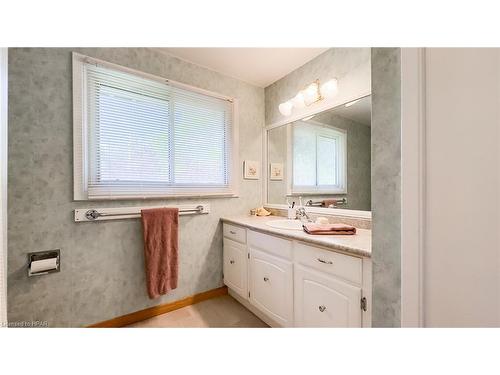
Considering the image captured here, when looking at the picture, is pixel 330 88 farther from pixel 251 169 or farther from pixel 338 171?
pixel 251 169

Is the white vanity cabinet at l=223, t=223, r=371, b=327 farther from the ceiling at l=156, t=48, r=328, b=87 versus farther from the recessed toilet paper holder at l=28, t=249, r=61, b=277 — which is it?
the ceiling at l=156, t=48, r=328, b=87

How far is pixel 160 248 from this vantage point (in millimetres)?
1675

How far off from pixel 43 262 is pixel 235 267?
1.37m

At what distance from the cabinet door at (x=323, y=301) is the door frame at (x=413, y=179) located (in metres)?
0.56

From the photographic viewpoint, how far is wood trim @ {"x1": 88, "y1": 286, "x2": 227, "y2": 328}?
157 cm

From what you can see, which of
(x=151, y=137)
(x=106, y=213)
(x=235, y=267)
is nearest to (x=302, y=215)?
(x=235, y=267)

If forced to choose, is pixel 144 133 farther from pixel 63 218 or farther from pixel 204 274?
pixel 204 274

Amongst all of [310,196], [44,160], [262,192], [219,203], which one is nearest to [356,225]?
[310,196]

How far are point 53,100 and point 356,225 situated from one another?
7.69ft

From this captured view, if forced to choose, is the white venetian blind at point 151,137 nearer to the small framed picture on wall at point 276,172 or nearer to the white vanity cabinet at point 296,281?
the small framed picture on wall at point 276,172

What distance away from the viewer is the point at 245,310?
5.97 ft

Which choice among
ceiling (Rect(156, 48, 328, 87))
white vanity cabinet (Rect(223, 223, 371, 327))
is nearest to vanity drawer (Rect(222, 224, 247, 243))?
white vanity cabinet (Rect(223, 223, 371, 327))

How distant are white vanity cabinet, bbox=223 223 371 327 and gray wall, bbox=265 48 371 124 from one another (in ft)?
4.15

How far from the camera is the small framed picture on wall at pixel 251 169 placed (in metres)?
2.27
